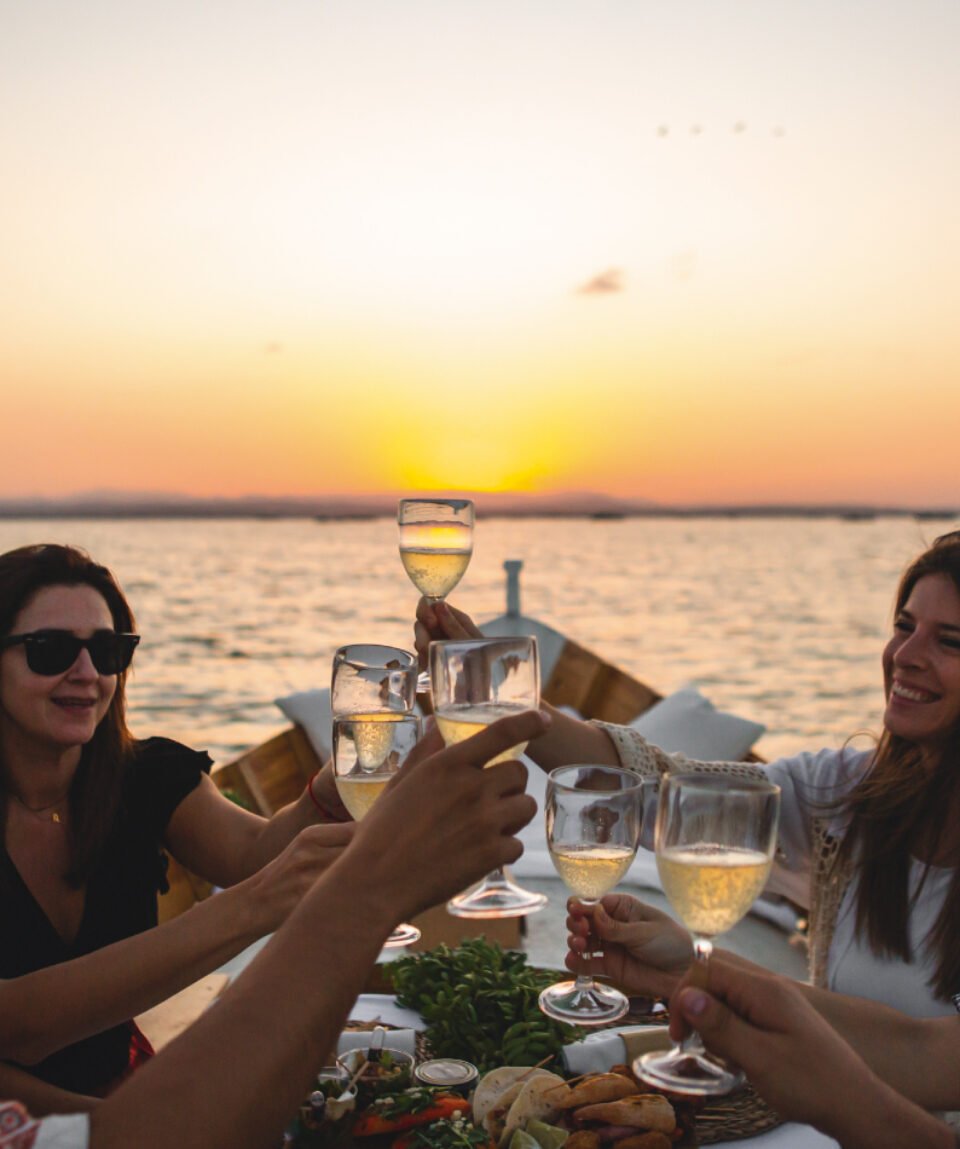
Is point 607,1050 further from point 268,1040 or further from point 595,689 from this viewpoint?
point 595,689

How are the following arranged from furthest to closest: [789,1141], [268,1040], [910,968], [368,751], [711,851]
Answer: [910,968] < [789,1141] < [368,751] < [711,851] < [268,1040]

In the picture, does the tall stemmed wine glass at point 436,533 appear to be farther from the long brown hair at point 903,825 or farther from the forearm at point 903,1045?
the long brown hair at point 903,825

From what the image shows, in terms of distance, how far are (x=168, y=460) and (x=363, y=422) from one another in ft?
38.4

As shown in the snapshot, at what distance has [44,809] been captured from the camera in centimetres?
286

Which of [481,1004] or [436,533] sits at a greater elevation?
[436,533]

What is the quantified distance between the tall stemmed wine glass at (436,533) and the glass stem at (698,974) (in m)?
0.85

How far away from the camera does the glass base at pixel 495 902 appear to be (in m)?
2.05

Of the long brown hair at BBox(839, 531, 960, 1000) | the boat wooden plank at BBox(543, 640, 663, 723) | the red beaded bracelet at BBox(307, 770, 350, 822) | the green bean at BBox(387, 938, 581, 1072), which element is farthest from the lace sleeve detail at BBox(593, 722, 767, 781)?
the boat wooden plank at BBox(543, 640, 663, 723)

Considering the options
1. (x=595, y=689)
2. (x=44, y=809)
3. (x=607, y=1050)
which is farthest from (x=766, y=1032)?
(x=595, y=689)

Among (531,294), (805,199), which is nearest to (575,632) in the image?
(531,294)

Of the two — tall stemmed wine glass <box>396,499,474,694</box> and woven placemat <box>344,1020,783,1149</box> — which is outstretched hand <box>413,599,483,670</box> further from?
woven placemat <box>344,1020,783,1149</box>

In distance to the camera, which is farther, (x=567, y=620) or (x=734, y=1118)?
(x=567, y=620)

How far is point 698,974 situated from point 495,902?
2.69 feet

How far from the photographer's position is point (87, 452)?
102ft
